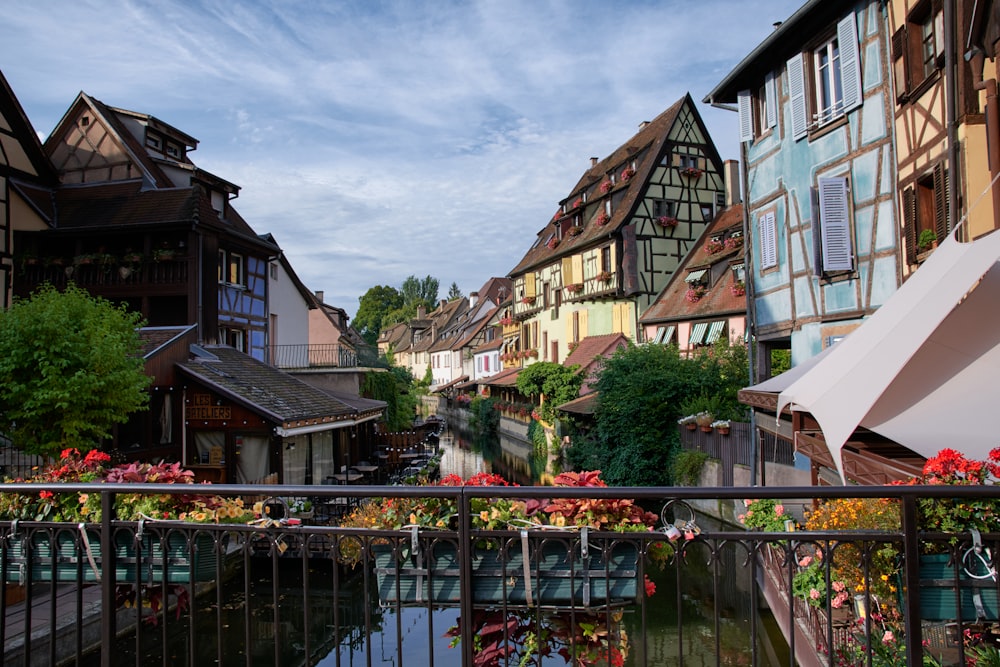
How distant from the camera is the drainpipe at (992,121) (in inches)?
308

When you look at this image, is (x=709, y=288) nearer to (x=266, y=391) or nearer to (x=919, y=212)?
(x=919, y=212)

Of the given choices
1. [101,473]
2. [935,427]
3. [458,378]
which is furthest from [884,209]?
[458,378]

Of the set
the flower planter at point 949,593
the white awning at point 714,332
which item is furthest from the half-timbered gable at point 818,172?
the flower planter at point 949,593

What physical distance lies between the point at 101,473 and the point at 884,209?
12.3 metres

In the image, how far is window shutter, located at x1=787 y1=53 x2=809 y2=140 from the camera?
1436 cm

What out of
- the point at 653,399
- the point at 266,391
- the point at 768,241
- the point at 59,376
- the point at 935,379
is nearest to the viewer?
the point at 935,379

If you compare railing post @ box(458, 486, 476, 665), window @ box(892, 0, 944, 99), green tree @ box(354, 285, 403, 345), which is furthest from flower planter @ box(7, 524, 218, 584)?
green tree @ box(354, 285, 403, 345)

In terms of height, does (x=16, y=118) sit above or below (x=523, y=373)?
above

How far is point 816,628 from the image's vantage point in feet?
24.9

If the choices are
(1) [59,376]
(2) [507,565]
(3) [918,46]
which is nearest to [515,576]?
(2) [507,565]

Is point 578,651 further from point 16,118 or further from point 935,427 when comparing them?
point 16,118

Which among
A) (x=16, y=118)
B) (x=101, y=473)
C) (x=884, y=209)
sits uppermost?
(x=16, y=118)

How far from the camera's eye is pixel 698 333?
24.9 metres

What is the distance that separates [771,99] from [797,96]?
1218 mm
